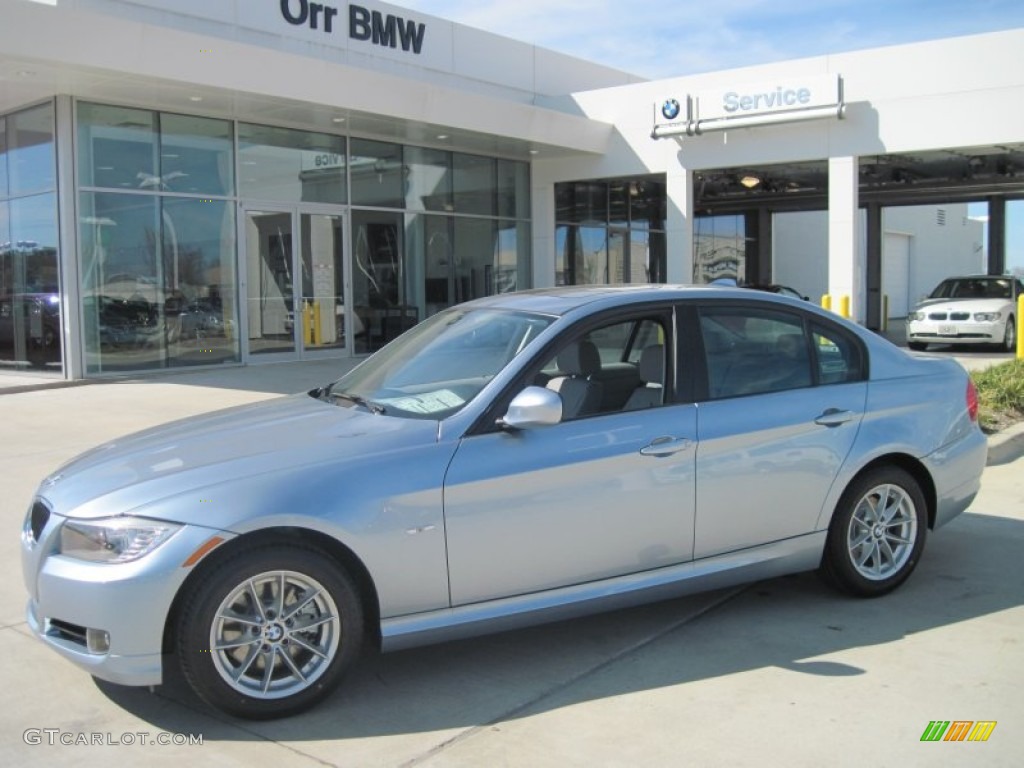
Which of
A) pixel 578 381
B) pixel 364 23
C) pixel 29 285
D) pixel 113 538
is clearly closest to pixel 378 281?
pixel 364 23

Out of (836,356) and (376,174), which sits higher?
(376,174)

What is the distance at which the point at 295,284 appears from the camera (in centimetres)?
1738

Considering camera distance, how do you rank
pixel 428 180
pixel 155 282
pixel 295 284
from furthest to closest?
pixel 428 180
pixel 295 284
pixel 155 282

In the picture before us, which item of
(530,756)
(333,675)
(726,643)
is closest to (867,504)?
(726,643)

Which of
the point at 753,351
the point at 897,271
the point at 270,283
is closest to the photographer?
the point at 753,351

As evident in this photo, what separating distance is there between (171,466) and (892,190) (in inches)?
1075

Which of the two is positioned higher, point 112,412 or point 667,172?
point 667,172

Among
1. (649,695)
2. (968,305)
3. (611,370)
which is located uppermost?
(968,305)

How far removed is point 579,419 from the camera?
4.18 m

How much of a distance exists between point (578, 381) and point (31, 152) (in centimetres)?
Result: 1350

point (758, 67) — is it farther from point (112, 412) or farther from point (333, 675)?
point (333, 675)

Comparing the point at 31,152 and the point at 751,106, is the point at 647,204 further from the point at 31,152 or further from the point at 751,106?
the point at 31,152

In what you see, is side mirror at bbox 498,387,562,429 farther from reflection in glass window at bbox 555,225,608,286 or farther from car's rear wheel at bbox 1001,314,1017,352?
reflection in glass window at bbox 555,225,608,286

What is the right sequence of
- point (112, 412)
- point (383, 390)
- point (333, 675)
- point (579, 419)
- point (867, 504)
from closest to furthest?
point (333, 675)
point (579, 419)
point (383, 390)
point (867, 504)
point (112, 412)
